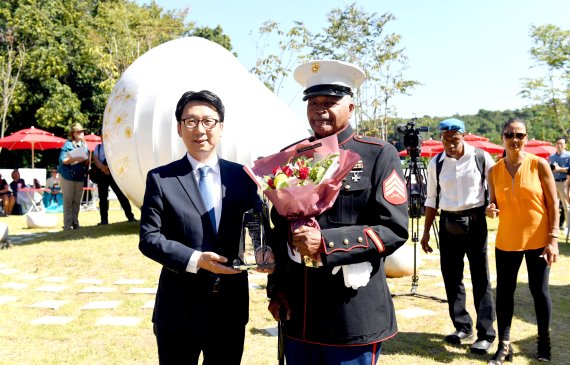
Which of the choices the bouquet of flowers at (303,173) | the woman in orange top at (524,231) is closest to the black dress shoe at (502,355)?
the woman in orange top at (524,231)

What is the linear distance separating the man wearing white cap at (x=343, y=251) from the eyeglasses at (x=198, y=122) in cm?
44

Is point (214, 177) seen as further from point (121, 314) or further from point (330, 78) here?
point (121, 314)

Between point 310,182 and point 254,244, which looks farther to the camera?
point 254,244

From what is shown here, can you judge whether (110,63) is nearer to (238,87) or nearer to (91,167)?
(91,167)

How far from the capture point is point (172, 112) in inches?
345

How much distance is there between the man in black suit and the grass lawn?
189 cm

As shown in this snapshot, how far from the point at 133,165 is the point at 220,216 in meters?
7.18

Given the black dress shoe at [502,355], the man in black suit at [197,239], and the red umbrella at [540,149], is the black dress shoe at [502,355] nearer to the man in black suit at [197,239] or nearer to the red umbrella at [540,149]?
the man in black suit at [197,239]

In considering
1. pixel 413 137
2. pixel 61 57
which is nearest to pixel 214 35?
pixel 61 57

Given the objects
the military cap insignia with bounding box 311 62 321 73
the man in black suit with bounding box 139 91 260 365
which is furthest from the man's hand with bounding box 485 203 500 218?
the man in black suit with bounding box 139 91 260 365

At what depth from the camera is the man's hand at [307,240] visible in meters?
2.05

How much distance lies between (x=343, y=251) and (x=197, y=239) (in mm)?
654

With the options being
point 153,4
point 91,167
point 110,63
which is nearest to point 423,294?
point 91,167

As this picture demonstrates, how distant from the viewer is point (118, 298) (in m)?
6.04
